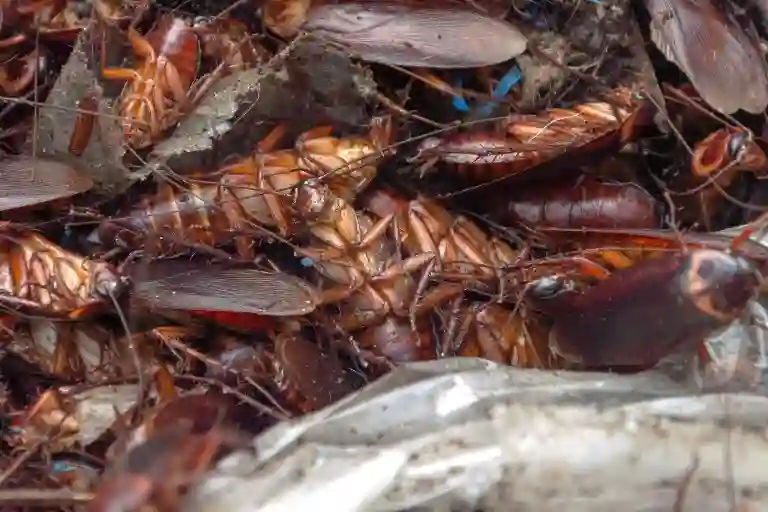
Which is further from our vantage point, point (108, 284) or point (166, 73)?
point (166, 73)

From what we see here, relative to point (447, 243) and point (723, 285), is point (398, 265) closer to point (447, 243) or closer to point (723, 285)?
point (447, 243)

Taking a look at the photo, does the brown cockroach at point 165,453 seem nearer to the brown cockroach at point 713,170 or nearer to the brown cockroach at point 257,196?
the brown cockroach at point 257,196

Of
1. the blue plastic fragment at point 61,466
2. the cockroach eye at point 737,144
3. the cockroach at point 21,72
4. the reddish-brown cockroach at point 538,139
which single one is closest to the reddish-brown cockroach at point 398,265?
the reddish-brown cockroach at point 538,139

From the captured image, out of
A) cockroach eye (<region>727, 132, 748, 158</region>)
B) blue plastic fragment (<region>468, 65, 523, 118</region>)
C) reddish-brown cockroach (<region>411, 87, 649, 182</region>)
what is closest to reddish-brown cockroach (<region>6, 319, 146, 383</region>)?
reddish-brown cockroach (<region>411, 87, 649, 182</region>)

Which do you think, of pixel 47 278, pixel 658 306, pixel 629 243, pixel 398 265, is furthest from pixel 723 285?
pixel 47 278

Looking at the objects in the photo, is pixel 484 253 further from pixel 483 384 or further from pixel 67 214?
pixel 67 214
